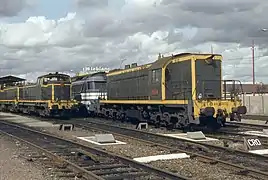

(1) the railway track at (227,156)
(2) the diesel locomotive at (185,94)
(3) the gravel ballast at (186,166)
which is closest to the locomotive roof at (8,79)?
(2) the diesel locomotive at (185,94)

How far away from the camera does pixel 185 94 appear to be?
728 inches

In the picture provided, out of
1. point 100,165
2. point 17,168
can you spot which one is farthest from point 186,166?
point 17,168

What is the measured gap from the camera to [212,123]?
1886 cm

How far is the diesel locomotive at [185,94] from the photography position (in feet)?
57.3

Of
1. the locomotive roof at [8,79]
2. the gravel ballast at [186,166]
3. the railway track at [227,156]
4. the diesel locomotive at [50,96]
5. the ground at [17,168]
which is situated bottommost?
the ground at [17,168]

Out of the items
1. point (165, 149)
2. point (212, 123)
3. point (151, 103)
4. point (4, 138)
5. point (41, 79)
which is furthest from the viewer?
point (41, 79)

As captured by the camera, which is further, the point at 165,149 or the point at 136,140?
the point at 136,140

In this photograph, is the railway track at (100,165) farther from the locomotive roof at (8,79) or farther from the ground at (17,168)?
the locomotive roof at (8,79)

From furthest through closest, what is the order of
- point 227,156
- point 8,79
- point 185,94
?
1. point 8,79
2. point 185,94
3. point 227,156

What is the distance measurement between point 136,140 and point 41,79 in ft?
60.2

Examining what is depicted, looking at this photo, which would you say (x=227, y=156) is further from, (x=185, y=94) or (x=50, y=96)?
(x=50, y=96)

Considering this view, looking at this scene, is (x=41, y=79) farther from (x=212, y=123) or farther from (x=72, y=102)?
(x=212, y=123)

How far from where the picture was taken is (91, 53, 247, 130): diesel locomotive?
17469 mm

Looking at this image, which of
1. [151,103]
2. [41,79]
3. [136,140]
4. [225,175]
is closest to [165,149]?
[136,140]
